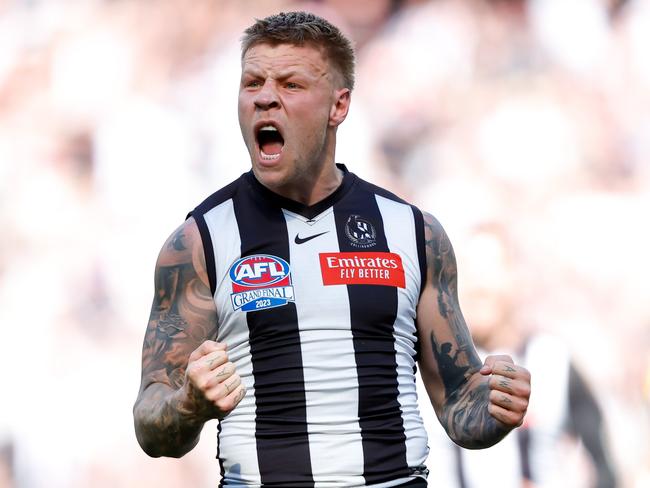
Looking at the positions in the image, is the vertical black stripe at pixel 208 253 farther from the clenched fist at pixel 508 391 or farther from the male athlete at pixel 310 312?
the clenched fist at pixel 508 391

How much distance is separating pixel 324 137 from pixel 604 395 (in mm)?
3147

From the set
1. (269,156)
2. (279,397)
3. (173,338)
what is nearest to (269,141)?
(269,156)

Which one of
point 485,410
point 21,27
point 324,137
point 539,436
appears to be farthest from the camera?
point 21,27

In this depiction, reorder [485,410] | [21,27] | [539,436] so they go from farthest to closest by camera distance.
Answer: [21,27] → [539,436] → [485,410]

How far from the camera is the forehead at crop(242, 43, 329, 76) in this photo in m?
3.36

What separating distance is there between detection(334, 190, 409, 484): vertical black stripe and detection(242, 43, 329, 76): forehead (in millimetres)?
528

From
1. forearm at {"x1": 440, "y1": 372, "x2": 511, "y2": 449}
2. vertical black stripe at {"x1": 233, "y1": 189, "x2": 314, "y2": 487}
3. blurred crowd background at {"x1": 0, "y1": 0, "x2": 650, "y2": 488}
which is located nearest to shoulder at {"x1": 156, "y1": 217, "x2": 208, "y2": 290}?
vertical black stripe at {"x1": 233, "y1": 189, "x2": 314, "y2": 487}

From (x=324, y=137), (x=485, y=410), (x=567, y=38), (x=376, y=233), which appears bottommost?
(x=485, y=410)

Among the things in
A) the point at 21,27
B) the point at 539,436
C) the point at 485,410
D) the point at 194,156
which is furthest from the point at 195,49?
the point at 485,410

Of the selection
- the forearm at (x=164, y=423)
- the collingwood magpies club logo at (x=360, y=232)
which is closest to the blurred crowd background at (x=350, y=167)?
the collingwood magpies club logo at (x=360, y=232)

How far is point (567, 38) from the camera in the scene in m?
6.29

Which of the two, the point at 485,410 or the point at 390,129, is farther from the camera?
the point at 390,129

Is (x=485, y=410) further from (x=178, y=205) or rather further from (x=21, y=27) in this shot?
(x=21, y=27)

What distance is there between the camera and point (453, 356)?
134 inches
